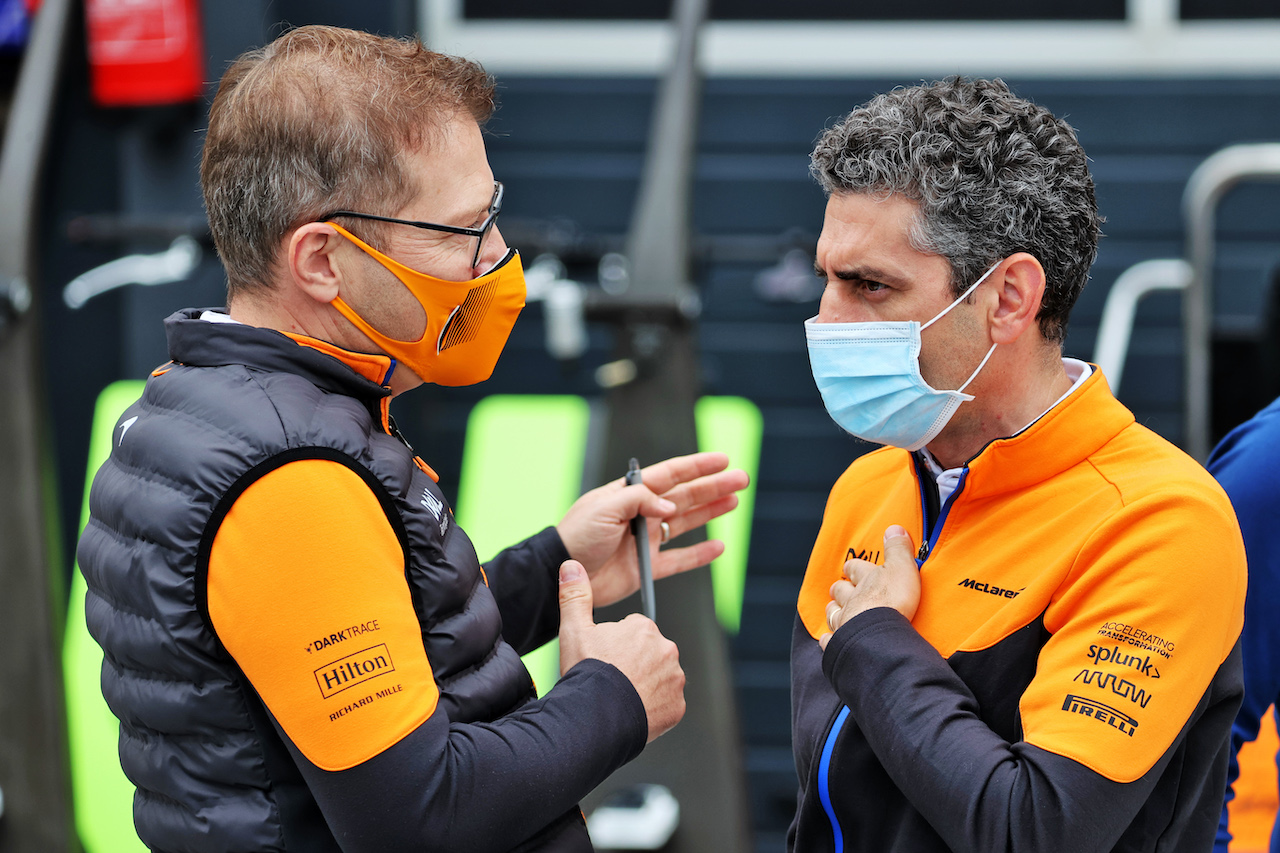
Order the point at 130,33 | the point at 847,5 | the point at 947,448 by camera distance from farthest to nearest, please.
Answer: the point at 847,5, the point at 130,33, the point at 947,448

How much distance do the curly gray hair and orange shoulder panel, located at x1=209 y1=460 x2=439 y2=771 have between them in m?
0.69

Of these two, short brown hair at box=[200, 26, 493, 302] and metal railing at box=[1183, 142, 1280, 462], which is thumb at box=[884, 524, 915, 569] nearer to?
short brown hair at box=[200, 26, 493, 302]

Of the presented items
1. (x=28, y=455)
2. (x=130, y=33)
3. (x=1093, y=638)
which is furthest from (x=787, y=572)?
(x=1093, y=638)

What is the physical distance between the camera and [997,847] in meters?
1.09

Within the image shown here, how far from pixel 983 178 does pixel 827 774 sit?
670 mm

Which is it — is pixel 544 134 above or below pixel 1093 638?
above

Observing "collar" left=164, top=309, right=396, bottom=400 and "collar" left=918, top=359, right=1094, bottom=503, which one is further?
"collar" left=918, top=359, right=1094, bottom=503

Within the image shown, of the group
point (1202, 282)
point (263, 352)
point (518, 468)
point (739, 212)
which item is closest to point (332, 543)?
point (263, 352)

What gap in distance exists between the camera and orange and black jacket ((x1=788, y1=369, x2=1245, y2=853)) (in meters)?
1.10

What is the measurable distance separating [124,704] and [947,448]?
936mm

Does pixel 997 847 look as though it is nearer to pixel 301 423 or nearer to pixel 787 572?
pixel 301 423

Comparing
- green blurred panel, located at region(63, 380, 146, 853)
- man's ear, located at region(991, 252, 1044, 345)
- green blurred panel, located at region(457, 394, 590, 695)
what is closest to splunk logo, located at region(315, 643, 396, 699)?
man's ear, located at region(991, 252, 1044, 345)

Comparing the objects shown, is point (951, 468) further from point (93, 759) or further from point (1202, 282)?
point (93, 759)

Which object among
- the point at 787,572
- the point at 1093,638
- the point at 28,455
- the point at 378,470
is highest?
the point at 378,470
